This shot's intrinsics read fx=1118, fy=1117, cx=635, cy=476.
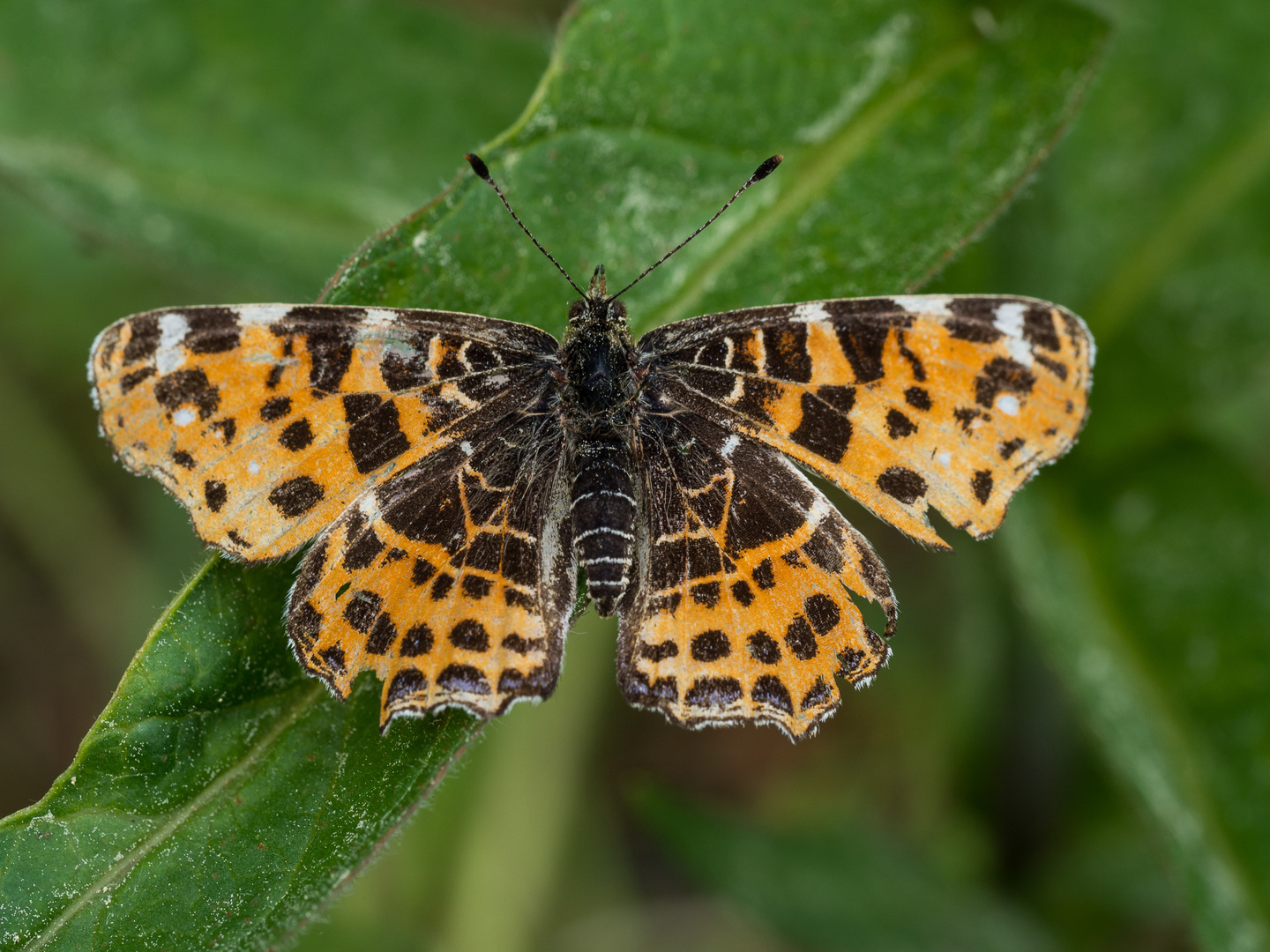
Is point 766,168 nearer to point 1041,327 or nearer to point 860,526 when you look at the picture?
point 1041,327

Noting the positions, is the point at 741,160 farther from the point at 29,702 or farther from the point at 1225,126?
the point at 29,702

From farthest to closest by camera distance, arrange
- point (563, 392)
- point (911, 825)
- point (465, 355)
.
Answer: point (911, 825)
point (563, 392)
point (465, 355)

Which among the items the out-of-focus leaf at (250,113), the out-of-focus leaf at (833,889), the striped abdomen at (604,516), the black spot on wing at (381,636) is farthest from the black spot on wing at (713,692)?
the out-of-focus leaf at (250,113)

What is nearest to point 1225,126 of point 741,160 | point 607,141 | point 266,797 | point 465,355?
point 741,160

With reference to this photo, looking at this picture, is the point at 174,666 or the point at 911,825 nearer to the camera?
the point at 174,666

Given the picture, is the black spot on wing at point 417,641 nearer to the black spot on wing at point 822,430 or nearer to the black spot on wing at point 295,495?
the black spot on wing at point 295,495

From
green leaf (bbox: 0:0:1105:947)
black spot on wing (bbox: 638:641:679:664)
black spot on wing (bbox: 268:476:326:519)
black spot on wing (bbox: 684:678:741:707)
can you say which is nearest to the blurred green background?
green leaf (bbox: 0:0:1105:947)

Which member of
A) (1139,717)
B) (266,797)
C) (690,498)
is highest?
(690,498)
